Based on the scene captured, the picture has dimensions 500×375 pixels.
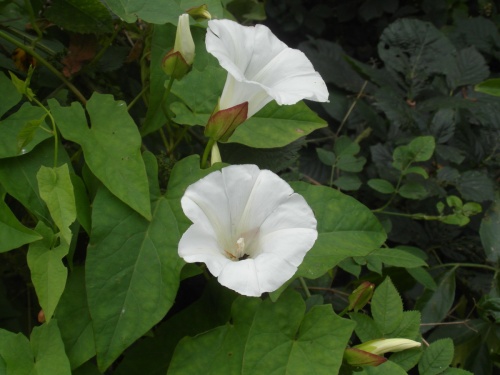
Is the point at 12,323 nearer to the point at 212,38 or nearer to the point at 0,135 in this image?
the point at 0,135

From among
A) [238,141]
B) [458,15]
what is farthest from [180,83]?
[458,15]

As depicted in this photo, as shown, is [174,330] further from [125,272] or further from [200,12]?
[200,12]

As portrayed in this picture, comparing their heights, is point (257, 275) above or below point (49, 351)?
above

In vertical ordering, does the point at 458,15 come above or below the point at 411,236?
above

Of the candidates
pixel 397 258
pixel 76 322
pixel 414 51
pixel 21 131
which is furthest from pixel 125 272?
pixel 414 51

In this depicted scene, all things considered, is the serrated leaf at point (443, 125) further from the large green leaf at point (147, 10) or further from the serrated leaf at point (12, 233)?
the serrated leaf at point (12, 233)

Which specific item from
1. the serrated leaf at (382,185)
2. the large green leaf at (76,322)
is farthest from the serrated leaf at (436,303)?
the large green leaf at (76,322)
